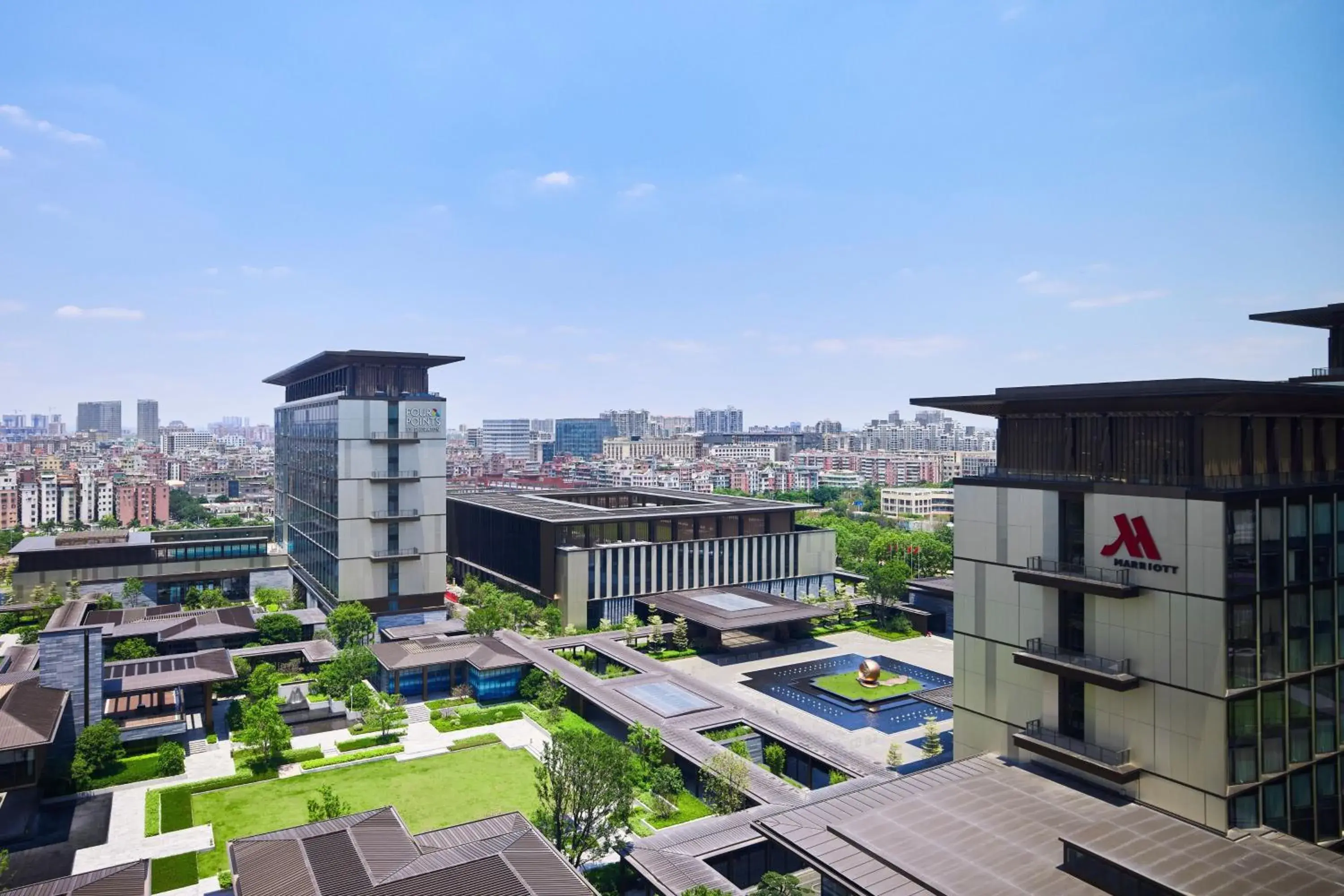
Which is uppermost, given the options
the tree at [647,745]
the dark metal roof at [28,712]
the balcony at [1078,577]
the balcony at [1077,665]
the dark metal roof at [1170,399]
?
the dark metal roof at [1170,399]

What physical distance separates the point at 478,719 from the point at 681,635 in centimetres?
2009

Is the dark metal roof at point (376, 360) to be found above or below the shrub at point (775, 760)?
above

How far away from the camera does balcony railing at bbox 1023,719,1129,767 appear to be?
26.3m

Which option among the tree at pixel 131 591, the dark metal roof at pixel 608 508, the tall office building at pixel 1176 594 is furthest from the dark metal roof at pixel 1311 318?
the tree at pixel 131 591

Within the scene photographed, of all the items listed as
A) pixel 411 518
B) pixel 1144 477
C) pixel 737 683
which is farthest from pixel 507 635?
pixel 1144 477

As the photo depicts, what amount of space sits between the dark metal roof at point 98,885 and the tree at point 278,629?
37914mm

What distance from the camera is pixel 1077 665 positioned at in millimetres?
27219

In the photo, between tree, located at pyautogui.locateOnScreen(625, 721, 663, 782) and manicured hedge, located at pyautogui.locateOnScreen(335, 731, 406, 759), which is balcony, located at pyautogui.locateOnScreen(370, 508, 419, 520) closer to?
manicured hedge, located at pyautogui.locateOnScreen(335, 731, 406, 759)

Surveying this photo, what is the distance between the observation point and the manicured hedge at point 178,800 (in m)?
35.3

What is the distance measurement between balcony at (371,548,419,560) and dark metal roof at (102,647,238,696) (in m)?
16.3

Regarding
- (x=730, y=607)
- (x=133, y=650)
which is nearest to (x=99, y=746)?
(x=133, y=650)

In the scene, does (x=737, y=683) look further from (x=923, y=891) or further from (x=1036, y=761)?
(x=923, y=891)

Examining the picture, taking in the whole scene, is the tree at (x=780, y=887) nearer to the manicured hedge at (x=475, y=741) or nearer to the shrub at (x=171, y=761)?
the manicured hedge at (x=475, y=741)

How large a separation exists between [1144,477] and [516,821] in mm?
23981
